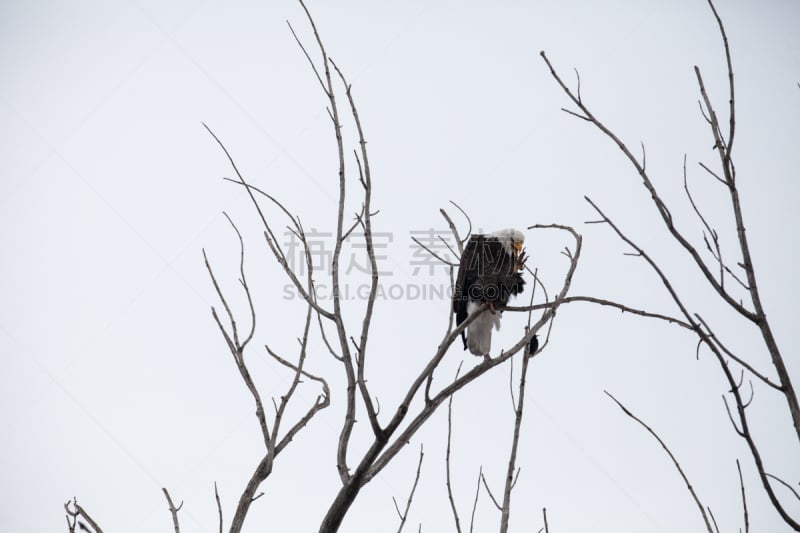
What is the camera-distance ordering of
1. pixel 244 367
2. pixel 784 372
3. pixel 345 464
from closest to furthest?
pixel 784 372, pixel 345 464, pixel 244 367

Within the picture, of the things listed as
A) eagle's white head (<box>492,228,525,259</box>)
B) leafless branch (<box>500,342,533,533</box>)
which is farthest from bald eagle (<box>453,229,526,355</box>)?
leafless branch (<box>500,342,533,533</box>)

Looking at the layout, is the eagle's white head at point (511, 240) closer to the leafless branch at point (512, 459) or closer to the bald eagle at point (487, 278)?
the bald eagle at point (487, 278)

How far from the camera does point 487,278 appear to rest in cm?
489

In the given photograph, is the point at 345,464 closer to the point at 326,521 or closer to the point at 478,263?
the point at 326,521

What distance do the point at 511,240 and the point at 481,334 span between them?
0.78 metres

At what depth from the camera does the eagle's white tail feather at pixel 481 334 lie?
5.09 m

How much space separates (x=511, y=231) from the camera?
5051mm

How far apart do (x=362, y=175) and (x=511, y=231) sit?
3.39 meters

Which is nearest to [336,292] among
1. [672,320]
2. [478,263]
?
[672,320]

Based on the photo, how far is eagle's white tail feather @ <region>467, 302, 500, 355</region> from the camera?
5.09 metres

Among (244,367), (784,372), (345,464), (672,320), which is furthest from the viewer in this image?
(244,367)

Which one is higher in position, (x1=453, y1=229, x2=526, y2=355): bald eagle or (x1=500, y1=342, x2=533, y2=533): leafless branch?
(x1=453, y1=229, x2=526, y2=355): bald eagle

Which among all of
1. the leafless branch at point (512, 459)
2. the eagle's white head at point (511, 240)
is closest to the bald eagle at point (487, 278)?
the eagle's white head at point (511, 240)

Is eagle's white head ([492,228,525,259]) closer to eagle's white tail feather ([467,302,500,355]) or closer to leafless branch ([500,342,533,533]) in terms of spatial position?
eagle's white tail feather ([467,302,500,355])
